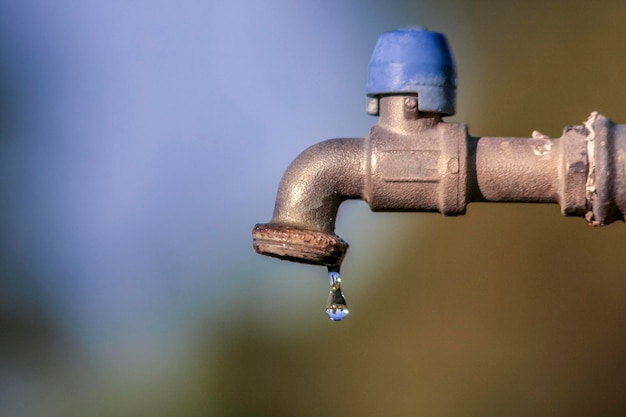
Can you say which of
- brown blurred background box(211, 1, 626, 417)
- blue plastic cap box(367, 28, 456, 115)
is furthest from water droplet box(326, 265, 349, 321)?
brown blurred background box(211, 1, 626, 417)

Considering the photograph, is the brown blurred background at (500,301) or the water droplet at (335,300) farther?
the brown blurred background at (500,301)

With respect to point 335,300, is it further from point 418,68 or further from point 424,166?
point 418,68

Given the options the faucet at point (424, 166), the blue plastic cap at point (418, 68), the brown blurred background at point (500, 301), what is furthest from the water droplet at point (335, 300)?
the brown blurred background at point (500, 301)

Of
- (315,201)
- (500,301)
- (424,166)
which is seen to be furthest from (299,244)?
(500,301)

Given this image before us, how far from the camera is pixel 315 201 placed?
1.64 m

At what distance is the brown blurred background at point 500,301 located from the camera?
3.50m

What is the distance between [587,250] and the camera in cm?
348

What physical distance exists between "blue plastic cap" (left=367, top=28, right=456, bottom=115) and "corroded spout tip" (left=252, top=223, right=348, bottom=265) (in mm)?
227

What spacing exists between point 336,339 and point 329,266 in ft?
7.12

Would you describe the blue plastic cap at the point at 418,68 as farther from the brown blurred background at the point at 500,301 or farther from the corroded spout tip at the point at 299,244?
the brown blurred background at the point at 500,301

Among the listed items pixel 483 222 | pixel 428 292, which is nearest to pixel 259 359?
pixel 428 292

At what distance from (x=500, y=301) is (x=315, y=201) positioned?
2.08 metres

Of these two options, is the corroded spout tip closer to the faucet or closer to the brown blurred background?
the faucet

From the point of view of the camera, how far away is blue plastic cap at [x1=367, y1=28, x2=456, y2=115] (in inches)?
63.9
